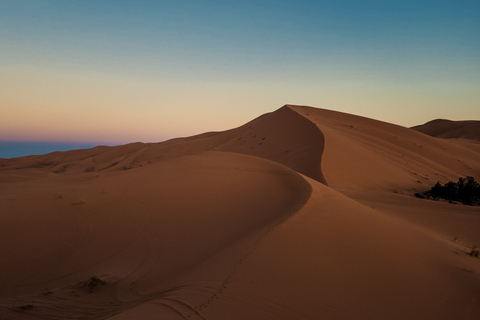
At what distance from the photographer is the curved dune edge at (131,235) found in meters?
4.32

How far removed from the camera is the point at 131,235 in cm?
624

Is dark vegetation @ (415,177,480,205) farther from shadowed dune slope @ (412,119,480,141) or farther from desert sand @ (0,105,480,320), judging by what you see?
shadowed dune slope @ (412,119,480,141)

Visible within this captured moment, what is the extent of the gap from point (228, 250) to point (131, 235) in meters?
2.47

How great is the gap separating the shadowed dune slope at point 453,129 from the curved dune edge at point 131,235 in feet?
187

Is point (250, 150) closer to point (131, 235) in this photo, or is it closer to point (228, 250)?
point (131, 235)

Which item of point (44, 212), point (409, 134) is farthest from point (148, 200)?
point (409, 134)

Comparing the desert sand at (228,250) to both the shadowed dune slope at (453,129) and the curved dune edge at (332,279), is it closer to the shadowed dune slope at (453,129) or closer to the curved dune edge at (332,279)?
the curved dune edge at (332,279)

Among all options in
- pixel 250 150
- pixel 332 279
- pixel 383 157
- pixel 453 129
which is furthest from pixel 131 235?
pixel 453 129

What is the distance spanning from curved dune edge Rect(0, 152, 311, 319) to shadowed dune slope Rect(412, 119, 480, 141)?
56871 millimetres

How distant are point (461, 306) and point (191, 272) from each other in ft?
12.2

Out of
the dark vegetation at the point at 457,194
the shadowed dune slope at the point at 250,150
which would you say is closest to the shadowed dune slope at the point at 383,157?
the shadowed dune slope at the point at 250,150

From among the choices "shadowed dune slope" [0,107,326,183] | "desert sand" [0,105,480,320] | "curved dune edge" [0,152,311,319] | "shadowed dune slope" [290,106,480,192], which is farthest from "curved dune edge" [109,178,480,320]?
"shadowed dune slope" [0,107,326,183]

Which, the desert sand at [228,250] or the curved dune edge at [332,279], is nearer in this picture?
the curved dune edge at [332,279]

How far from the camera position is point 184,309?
3.41m
